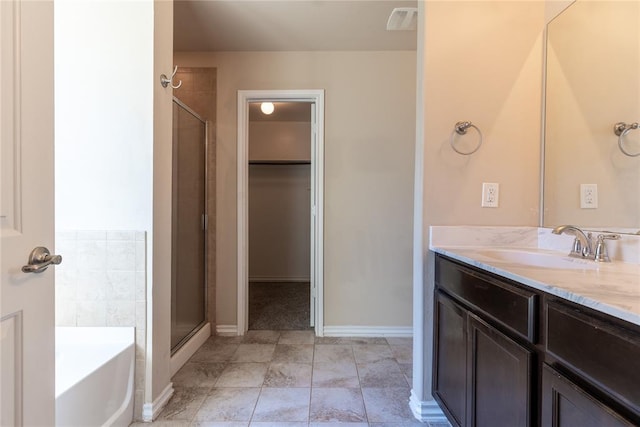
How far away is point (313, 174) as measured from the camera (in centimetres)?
254

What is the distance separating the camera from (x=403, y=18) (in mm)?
1851

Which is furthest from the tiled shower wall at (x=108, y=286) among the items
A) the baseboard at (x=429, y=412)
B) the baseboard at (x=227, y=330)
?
the baseboard at (x=429, y=412)

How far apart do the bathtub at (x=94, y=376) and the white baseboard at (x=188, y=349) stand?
15.3 inches

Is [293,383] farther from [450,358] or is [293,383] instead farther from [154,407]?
[450,358]

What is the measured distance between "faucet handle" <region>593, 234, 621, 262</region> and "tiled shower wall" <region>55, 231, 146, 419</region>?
6.76 ft

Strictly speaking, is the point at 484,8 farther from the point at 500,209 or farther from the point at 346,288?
the point at 346,288

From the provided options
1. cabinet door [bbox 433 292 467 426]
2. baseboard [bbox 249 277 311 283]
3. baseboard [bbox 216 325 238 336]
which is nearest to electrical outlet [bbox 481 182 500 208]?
cabinet door [bbox 433 292 467 426]

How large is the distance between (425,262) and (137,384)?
1632 mm

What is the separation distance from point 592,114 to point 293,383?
216 centimetres

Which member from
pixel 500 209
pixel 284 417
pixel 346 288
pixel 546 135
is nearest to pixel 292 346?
pixel 346 288

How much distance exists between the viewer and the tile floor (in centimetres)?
153

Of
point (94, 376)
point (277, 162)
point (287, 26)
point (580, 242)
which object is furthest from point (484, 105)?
point (277, 162)

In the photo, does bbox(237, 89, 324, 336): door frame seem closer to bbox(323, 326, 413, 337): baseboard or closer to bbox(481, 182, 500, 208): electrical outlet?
bbox(323, 326, 413, 337): baseboard

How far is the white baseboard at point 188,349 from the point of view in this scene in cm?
194
